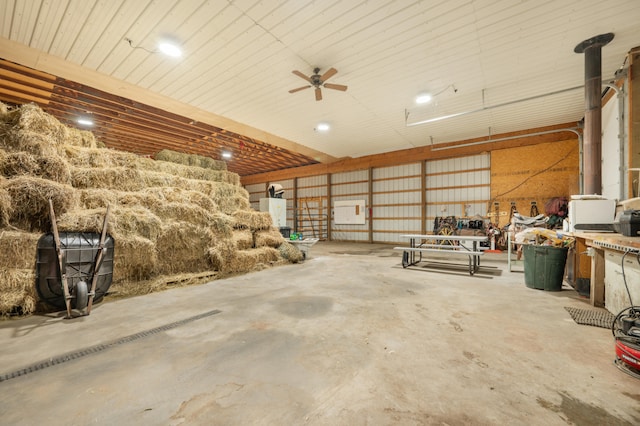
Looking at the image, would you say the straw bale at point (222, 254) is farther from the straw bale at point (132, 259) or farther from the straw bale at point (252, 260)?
the straw bale at point (132, 259)

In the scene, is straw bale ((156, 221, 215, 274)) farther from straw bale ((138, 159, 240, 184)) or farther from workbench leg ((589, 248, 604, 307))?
workbench leg ((589, 248, 604, 307))

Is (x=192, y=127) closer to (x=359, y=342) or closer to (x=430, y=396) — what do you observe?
(x=359, y=342)

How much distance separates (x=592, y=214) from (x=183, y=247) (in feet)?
20.3

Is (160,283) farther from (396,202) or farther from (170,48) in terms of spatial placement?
(396,202)

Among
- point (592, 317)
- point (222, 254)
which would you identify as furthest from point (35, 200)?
point (592, 317)

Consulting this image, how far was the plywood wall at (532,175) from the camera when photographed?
25.0 ft

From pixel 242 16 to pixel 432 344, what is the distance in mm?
4440

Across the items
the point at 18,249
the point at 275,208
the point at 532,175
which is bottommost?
the point at 18,249

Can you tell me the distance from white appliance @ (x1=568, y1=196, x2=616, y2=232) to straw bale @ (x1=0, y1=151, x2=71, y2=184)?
Answer: 6967 mm

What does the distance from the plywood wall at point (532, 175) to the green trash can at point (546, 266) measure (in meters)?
5.38

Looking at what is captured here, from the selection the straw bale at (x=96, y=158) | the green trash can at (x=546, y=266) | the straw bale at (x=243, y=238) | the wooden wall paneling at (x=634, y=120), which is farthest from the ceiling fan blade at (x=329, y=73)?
the wooden wall paneling at (x=634, y=120)

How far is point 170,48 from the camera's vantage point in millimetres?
3928

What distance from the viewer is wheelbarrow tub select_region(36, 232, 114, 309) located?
2.88 metres

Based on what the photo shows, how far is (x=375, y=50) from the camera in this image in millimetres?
4078
